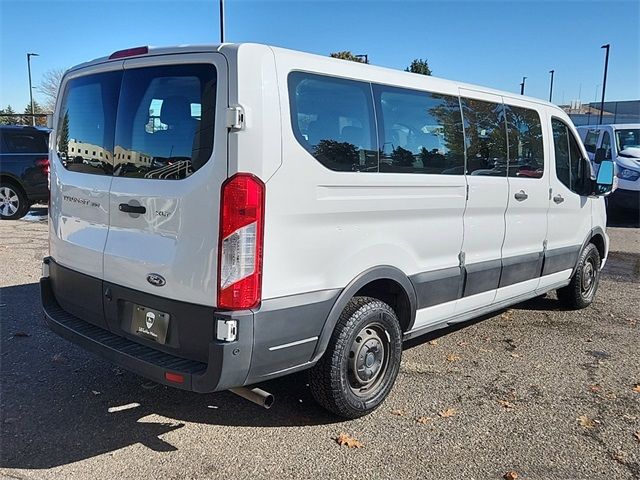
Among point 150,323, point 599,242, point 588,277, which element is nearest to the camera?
point 150,323

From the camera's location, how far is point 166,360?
3.01 meters

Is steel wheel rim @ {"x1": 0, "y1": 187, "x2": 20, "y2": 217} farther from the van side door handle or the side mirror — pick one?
the side mirror

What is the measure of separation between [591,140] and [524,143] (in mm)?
11365

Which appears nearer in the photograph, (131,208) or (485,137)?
(131,208)

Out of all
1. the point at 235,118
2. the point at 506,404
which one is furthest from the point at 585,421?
the point at 235,118

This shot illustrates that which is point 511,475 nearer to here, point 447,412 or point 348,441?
point 447,412

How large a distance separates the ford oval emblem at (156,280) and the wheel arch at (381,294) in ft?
3.10

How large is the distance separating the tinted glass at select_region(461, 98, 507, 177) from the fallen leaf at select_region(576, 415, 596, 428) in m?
1.91

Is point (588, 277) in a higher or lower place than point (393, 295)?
lower

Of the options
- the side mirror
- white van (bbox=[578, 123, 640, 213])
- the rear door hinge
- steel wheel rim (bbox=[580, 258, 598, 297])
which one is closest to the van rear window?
the rear door hinge

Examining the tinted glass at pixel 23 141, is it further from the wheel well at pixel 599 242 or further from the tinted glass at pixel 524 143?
the wheel well at pixel 599 242

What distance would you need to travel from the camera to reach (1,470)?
295cm

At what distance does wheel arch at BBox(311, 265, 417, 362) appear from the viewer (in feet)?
10.7

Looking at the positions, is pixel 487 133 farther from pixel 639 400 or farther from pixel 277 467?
pixel 277 467
